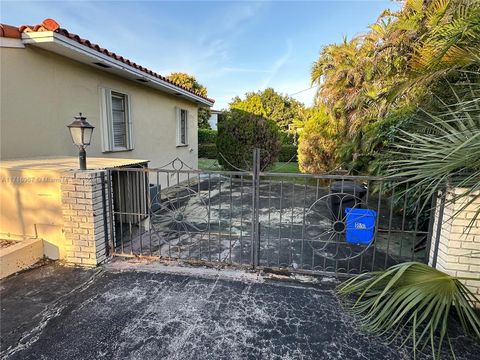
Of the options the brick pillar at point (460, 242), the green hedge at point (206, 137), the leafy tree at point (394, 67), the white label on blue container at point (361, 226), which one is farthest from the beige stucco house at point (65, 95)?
the green hedge at point (206, 137)

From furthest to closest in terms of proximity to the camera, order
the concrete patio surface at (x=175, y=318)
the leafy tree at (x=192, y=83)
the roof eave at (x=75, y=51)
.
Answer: the leafy tree at (x=192, y=83) → the roof eave at (x=75, y=51) → the concrete patio surface at (x=175, y=318)

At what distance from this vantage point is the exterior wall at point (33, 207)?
311cm

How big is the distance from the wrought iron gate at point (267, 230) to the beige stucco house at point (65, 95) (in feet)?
4.87

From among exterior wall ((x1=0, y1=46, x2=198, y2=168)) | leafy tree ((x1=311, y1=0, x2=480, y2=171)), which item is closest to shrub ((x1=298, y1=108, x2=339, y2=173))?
leafy tree ((x1=311, y1=0, x2=480, y2=171))

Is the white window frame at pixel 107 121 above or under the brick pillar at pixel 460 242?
above

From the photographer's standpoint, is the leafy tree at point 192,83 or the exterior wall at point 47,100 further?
the leafy tree at point 192,83

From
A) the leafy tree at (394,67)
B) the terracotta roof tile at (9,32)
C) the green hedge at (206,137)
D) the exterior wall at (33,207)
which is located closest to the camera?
the leafy tree at (394,67)

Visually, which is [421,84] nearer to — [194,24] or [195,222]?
[195,222]

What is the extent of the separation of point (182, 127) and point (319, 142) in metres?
5.06

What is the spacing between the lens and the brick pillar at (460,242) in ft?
7.66

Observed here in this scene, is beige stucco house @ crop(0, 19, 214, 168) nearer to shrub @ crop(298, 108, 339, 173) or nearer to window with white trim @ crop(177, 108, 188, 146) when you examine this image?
window with white trim @ crop(177, 108, 188, 146)

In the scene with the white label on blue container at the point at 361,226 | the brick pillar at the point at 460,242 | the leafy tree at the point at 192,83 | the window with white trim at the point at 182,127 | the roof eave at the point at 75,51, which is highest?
the leafy tree at the point at 192,83

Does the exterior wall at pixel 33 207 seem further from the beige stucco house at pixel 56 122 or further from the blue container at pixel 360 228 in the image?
the blue container at pixel 360 228

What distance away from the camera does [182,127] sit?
978cm
